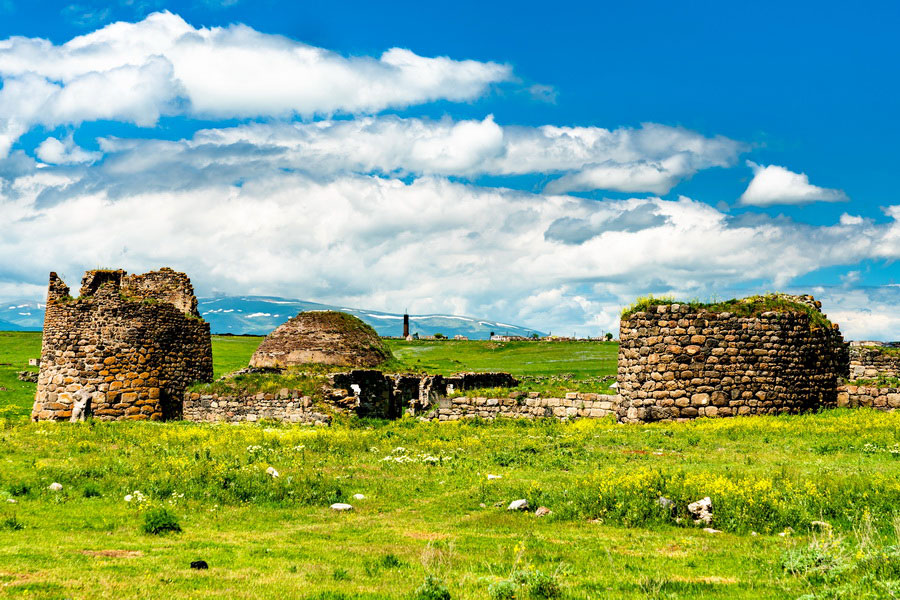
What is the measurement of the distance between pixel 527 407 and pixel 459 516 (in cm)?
1507

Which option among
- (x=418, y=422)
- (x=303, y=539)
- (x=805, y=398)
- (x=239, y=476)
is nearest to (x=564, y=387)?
(x=418, y=422)

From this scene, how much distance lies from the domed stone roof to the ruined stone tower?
5.86 m

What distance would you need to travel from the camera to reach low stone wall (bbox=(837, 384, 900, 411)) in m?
22.5

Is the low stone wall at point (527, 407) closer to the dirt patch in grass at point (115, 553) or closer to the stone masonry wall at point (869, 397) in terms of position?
the stone masonry wall at point (869, 397)

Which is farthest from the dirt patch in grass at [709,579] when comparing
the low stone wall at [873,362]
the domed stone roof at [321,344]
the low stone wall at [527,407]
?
the domed stone roof at [321,344]

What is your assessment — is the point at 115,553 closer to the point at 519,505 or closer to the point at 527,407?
the point at 519,505

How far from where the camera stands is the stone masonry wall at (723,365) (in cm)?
2230

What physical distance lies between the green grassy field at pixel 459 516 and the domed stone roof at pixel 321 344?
12.9m

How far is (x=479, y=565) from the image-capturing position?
8070mm

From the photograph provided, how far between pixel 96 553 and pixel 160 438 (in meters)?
11.8

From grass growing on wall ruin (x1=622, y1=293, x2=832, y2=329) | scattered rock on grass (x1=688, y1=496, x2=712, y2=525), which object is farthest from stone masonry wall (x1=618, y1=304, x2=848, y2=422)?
scattered rock on grass (x1=688, y1=496, x2=712, y2=525)

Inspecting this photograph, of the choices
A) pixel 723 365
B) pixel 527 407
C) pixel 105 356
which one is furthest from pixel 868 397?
pixel 105 356

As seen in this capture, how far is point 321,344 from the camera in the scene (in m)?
32.9

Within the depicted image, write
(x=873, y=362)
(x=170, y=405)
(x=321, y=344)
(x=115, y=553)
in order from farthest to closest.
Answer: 1. (x=321, y=344)
2. (x=170, y=405)
3. (x=873, y=362)
4. (x=115, y=553)
